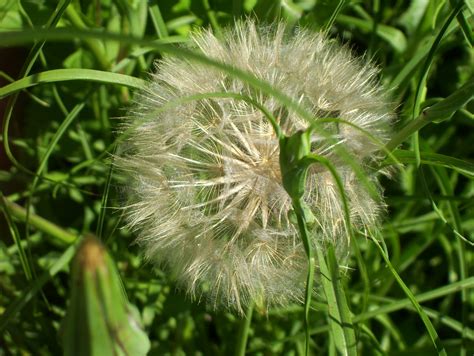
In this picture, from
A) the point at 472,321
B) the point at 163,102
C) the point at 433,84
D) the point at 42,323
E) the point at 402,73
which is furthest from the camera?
the point at 433,84

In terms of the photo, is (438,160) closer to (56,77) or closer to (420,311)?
(420,311)

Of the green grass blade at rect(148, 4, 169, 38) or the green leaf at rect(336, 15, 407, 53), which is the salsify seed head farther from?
the green leaf at rect(336, 15, 407, 53)

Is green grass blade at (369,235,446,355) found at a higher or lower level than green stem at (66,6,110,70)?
lower

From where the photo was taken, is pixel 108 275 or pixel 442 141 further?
pixel 442 141

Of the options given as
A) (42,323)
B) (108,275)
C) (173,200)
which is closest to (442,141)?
(173,200)

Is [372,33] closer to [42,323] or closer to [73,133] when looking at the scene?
[73,133]

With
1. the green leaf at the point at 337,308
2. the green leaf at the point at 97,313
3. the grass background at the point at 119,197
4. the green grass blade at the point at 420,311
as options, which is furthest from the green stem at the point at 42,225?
the green leaf at the point at 97,313

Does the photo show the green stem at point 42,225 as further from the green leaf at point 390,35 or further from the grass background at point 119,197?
the green leaf at point 390,35

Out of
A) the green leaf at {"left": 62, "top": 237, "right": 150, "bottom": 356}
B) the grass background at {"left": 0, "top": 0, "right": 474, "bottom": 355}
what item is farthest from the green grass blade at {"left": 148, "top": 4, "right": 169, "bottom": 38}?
the green leaf at {"left": 62, "top": 237, "right": 150, "bottom": 356}
